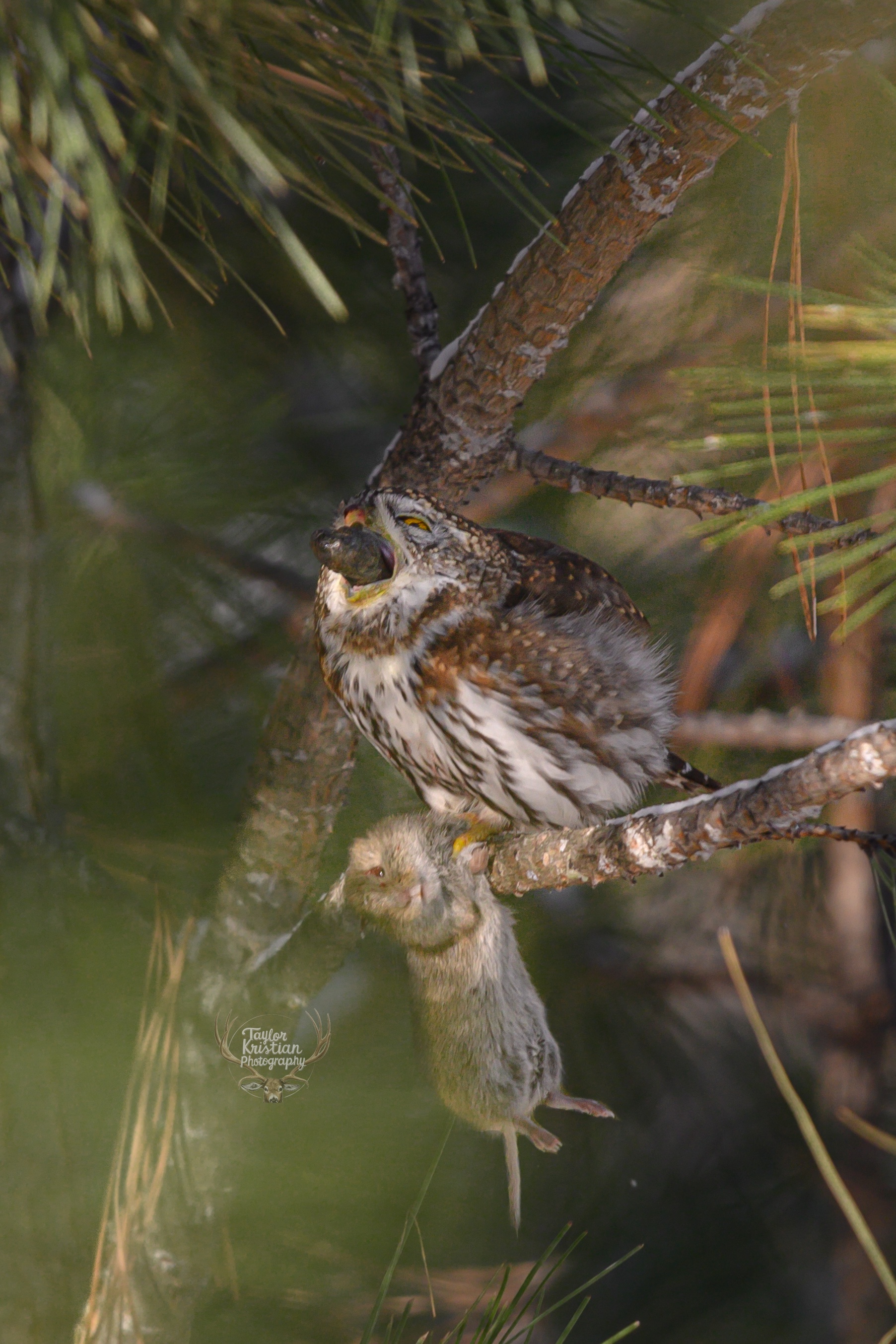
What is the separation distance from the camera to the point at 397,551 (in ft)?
2.14

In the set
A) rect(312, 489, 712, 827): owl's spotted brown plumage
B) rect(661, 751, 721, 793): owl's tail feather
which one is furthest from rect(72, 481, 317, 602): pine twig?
rect(661, 751, 721, 793): owl's tail feather

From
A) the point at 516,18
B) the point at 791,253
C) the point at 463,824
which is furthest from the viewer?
the point at 463,824

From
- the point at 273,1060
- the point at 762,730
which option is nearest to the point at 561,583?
the point at 762,730

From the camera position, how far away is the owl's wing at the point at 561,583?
2.23 feet

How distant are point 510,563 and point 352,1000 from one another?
1.15 feet

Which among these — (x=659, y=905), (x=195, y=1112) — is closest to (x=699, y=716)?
(x=659, y=905)

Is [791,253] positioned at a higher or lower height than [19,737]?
higher

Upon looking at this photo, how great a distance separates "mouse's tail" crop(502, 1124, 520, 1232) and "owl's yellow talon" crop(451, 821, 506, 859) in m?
0.20

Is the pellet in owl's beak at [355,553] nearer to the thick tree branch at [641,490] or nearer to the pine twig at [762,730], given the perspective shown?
the thick tree branch at [641,490]

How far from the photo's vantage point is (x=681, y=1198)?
0.65 metres

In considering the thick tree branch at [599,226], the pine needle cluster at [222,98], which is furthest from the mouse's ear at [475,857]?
→ the pine needle cluster at [222,98]

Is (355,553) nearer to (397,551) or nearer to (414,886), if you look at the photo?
(397,551)

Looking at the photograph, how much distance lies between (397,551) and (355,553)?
0.04 metres

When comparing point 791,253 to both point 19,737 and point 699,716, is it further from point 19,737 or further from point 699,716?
point 19,737
